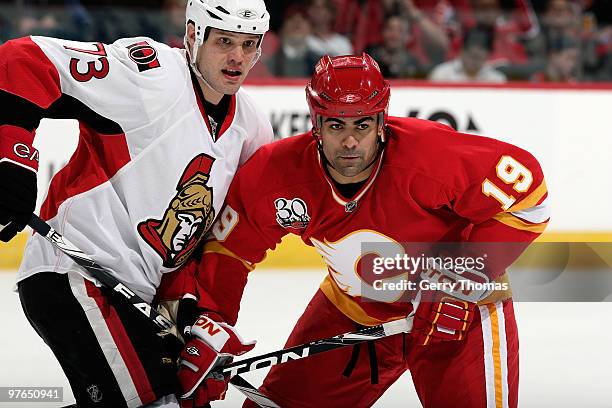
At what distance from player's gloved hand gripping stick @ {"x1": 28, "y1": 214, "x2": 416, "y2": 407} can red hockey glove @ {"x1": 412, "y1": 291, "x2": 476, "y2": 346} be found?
63 mm

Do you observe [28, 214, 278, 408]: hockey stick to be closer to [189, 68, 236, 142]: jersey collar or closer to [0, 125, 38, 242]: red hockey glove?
[0, 125, 38, 242]: red hockey glove

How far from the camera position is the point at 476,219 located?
8.71 feet

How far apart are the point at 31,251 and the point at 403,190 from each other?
1.03m

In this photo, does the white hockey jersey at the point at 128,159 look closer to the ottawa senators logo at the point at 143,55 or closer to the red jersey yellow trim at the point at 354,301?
the ottawa senators logo at the point at 143,55

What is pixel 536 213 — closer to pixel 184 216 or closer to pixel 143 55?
pixel 184 216

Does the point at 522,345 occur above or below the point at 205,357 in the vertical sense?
below

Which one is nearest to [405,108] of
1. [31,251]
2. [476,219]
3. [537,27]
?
[537,27]

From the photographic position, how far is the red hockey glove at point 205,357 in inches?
102

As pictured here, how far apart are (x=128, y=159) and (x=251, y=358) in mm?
652

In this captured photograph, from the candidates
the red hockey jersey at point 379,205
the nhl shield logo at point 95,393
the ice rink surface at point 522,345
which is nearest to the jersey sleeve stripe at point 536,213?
the red hockey jersey at point 379,205

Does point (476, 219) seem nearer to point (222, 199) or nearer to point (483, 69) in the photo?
point (222, 199)

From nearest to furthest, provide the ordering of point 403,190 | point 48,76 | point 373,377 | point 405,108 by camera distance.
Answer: point 48,76, point 403,190, point 373,377, point 405,108

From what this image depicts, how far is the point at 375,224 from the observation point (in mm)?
2654

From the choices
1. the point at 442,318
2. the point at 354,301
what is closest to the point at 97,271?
the point at 354,301
